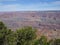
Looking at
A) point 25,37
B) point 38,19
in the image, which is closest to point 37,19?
point 38,19

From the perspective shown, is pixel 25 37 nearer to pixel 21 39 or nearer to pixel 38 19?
pixel 21 39

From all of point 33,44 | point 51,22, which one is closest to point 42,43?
point 33,44

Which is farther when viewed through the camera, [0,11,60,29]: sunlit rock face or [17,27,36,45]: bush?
[0,11,60,29]: sunlit rock face

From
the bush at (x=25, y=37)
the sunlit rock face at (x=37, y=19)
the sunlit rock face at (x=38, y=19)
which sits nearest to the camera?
the bush at (x=25, y=37)

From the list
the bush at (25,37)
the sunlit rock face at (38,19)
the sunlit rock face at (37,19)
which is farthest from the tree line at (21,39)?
the sunlit rock face at (37,19)

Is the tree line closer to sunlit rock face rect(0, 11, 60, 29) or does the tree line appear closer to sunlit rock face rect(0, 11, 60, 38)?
sunlit rock face rect(0, 11, 60, 38)

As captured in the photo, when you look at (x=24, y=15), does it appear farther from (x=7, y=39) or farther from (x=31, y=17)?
(x=7, y=39)

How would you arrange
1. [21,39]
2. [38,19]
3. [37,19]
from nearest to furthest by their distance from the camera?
1. [21,39]
2. [38,19]
3. [37,19]

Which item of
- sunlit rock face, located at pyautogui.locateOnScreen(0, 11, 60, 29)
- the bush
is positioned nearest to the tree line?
the bush

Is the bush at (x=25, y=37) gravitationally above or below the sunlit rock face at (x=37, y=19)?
above

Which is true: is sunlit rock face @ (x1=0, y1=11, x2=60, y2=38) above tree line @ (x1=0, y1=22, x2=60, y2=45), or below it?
below

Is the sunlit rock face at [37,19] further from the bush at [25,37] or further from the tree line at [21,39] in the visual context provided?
the bush at [25,37]
